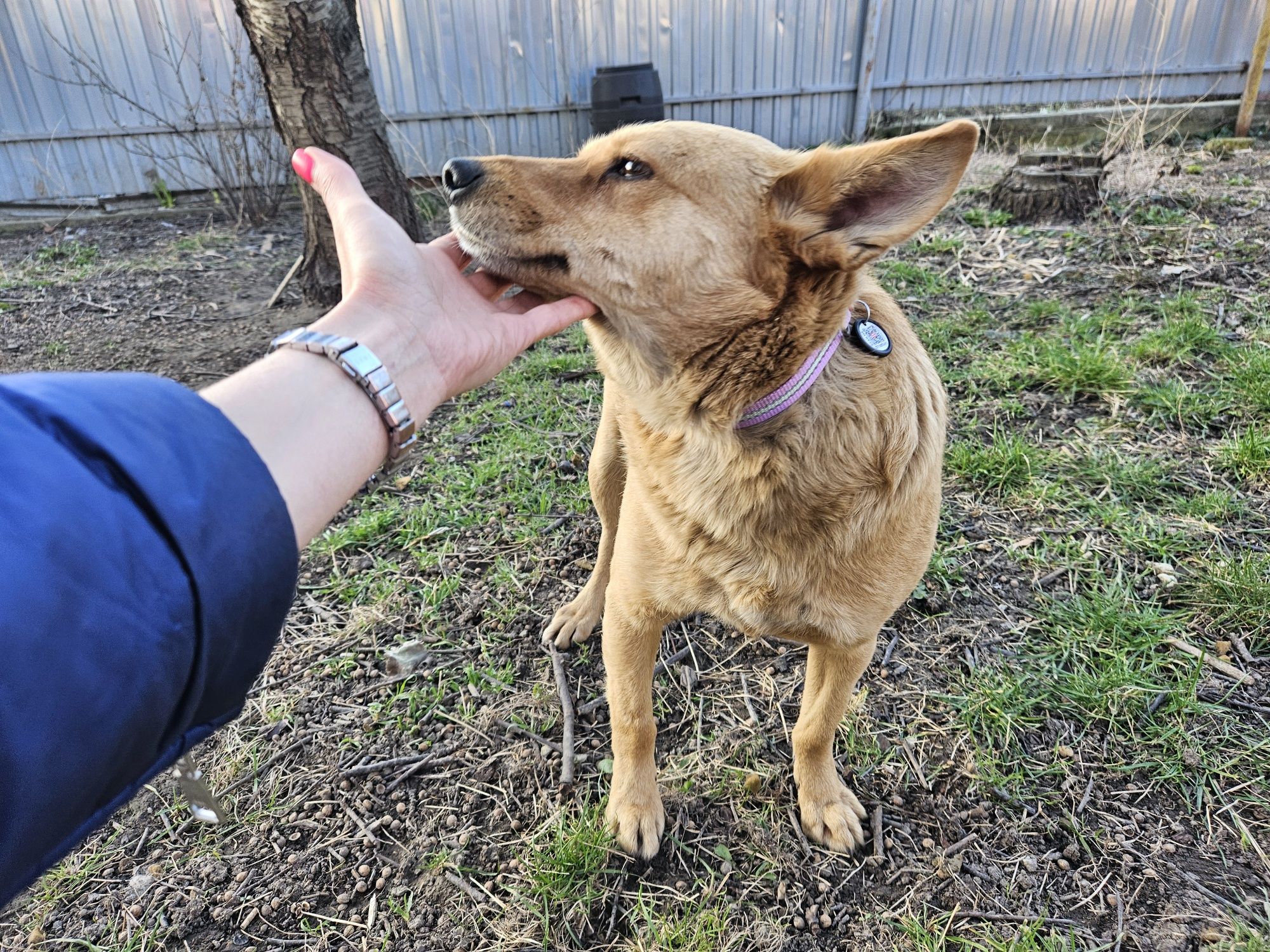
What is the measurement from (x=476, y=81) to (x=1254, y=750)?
918 centimetres

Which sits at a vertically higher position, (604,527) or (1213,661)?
(604,527)

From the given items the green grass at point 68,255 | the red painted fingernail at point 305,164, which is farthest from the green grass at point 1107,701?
the green grass at point 68,255

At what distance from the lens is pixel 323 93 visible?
4.37 m

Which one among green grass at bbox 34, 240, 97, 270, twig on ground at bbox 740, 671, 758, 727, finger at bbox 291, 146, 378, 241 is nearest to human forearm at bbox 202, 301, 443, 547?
finger at bbox 291, 146, 378, 241

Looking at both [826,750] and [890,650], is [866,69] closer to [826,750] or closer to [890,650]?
[890,650]

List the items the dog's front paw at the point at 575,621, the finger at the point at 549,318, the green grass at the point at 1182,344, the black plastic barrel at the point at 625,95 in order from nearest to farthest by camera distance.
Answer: the finger at the point at 549,318 → the dog's front paw at the point at 575,621 → the green grass at the point at 1182,344 → the black plastic barrel at the point at 625,95

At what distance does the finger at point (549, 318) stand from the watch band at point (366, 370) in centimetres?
44

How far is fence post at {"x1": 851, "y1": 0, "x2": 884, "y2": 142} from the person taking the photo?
9352 mm

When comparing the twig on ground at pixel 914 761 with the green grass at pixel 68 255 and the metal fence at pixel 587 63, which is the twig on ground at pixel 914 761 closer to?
the metal fence at pixel 587 63

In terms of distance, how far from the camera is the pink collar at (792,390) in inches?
71.0

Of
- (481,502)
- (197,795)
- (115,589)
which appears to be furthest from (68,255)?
(115,589)

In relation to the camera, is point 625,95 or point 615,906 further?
point 625,95

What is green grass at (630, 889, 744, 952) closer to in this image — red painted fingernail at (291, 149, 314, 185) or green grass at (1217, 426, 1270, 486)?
red painted fingernail at (291, 149, 314, 185)

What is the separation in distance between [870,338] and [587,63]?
333 inches
